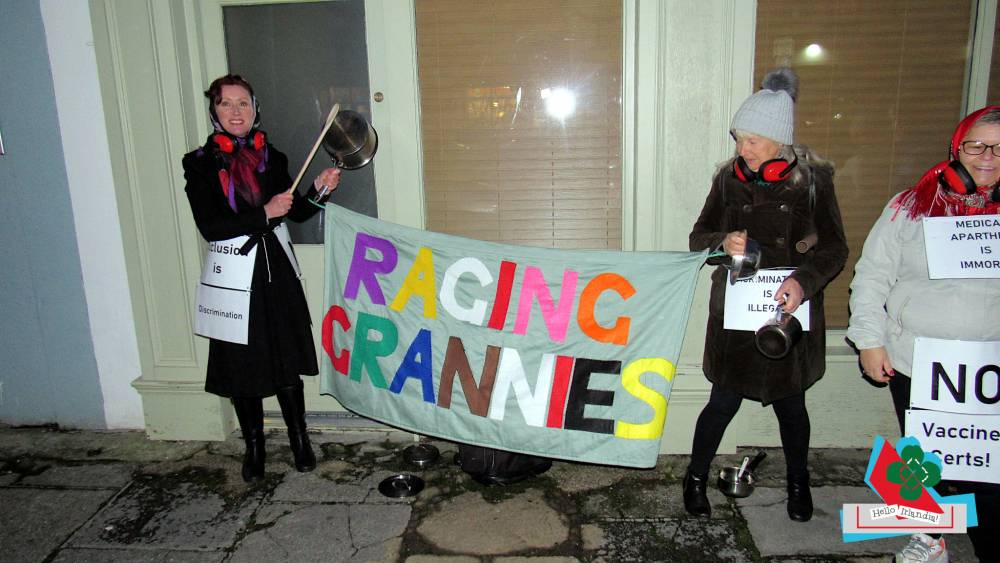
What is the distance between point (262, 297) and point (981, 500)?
10.8 ft

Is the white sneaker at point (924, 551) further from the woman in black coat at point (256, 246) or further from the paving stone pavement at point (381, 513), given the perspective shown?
the woman in black coat at point (256, 246)

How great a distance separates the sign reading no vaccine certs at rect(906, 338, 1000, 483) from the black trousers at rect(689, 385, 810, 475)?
1.83 ft

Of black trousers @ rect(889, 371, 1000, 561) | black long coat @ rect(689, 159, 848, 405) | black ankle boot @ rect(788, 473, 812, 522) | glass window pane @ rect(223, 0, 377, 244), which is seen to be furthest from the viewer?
glass window pane @ rect(223, 0, 377, 244)

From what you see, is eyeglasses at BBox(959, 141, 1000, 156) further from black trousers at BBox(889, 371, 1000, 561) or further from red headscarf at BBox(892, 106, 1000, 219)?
black trousers at BBox(889, 371, 1000, 561)

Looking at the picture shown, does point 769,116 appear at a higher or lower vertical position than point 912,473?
higher

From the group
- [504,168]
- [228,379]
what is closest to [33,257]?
[228,379]

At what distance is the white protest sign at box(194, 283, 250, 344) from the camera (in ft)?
10.8

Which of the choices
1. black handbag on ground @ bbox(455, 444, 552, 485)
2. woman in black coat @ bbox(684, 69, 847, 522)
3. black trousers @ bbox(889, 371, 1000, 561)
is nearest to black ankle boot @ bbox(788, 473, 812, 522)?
woman in black coat @ bbox(684, 69, 847, 522)

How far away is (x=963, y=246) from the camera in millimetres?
2367

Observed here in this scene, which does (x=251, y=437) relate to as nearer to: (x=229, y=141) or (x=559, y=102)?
(x=229, y=141)

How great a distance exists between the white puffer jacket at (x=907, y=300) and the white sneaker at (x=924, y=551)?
2.55 ft

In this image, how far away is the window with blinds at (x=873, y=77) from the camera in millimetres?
3502

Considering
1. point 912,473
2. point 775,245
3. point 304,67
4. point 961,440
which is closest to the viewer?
point 961,440

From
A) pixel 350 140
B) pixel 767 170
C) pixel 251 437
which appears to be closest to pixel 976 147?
pixel 767 170
